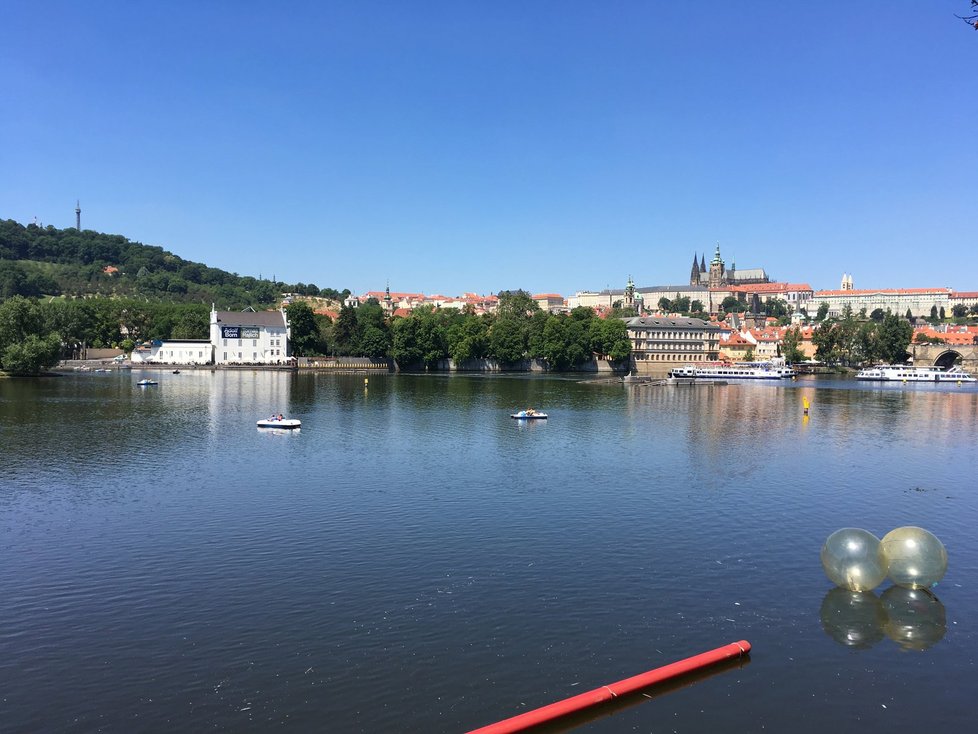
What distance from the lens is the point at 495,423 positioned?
50656 mm

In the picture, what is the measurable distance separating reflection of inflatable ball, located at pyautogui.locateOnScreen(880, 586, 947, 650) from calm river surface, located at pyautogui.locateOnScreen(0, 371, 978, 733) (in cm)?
6

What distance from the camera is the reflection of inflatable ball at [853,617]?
1562cm

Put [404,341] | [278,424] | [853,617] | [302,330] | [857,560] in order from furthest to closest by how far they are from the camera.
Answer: [302,330]
[404,341]
[278,424]
[857,560]
[853,617]

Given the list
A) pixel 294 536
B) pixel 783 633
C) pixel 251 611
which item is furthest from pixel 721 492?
pixel 251 611

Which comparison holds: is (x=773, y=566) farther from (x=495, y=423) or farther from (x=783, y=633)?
(x=495, y=423)

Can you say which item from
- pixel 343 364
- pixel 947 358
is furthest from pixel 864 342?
pixel 343 364

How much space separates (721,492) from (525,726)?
19.4 m

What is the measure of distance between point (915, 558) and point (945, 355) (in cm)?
13927

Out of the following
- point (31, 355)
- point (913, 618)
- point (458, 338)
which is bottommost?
point (913, 618)

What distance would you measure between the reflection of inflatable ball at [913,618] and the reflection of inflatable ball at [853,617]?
0.21 metres

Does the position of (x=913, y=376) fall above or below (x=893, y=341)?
below

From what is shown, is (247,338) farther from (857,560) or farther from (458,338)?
(857,560)

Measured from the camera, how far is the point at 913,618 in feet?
54.7

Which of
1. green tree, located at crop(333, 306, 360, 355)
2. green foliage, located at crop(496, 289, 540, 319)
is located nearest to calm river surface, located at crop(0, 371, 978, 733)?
green tree, located at crop(333, 306, 360, 355)
